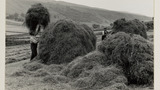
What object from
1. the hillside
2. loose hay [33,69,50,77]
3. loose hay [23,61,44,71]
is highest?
the hillside

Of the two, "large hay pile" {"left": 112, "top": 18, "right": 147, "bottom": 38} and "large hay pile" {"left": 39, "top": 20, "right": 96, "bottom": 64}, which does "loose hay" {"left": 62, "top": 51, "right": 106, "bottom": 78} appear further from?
"large hay pile" {"left": 112, "top": 18, "right": 147, "bottom": 38}

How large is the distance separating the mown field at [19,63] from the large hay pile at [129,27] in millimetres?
283

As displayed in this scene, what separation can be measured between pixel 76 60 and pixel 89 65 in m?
0.36

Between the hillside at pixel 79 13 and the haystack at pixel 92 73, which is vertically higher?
the hillside at pixel 79 13

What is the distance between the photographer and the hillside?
5953 millimetres

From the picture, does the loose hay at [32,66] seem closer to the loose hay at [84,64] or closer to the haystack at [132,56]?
the loose hay at [84,64]

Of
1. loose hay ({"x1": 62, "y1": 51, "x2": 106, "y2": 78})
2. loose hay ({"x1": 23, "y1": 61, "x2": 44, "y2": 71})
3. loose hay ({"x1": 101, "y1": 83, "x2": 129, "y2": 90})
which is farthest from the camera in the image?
loose hay ({"x1": 23, "y1": 61, "x2": 44, "y2": 71})

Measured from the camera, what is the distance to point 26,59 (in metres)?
6.14

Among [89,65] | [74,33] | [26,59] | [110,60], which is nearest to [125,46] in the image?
[110,60]

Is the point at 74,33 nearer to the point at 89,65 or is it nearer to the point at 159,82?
the point at 89,65

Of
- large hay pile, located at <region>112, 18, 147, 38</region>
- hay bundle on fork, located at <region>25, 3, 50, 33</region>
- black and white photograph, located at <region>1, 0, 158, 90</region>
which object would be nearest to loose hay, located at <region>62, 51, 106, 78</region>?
black and white photograph, located at <region>1, 0, 158, 90</region>

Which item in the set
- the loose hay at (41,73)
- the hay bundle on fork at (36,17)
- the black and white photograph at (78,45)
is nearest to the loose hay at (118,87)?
the black and white photograph at (78,45)

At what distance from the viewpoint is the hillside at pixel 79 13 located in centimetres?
595

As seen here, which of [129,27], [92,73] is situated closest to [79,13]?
[129,27]
